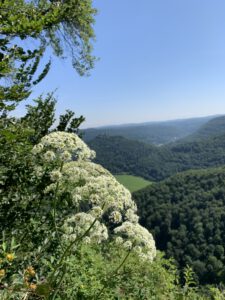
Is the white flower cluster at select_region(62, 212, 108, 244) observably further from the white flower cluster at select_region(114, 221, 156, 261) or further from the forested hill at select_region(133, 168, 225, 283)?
the forested hill at select_region(133, 168, 225, 283)

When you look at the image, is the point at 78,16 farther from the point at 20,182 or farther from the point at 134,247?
the point at 134,247

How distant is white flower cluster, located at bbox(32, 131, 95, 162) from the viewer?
327 cm

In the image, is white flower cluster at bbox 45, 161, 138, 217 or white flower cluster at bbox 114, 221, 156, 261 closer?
white flower cluster at bbox 45, 161, 138, 217

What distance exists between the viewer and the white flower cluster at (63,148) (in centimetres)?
327

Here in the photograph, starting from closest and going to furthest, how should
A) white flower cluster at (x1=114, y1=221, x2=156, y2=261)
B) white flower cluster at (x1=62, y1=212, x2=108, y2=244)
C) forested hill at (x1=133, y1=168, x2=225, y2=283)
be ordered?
white flower cluster at (x1=62, y1=212, x2=108, y2=244) < white flower cluster at (x1=114, y1=221, x2=156, y2=261) < forested hill at (x1=133, y1=168, x2=225, y2=283)

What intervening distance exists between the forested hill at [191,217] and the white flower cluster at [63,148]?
6206 centimetres

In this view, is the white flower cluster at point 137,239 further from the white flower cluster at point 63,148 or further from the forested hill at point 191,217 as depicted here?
the forested hill at point 191,217

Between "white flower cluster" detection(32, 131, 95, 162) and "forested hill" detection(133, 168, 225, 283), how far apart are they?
62.1 metres

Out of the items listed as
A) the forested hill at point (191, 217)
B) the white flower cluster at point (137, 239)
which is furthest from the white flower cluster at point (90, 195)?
the forested hill at point (191, 217)

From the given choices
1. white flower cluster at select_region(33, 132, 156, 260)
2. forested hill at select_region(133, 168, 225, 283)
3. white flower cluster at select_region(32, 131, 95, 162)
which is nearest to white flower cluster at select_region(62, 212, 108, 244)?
white flower cluster at select_region(33, 132, 156, 260)

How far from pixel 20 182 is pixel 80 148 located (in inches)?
65.1

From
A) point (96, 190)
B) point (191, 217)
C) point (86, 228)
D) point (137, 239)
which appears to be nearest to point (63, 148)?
point (96, 190)

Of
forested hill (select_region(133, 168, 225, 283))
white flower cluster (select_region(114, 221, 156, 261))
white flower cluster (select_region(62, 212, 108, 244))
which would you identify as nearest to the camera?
white flower cluster (select_region(62, 212, 108, 244))

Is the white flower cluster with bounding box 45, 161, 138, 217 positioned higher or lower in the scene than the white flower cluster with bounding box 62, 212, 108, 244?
higher
